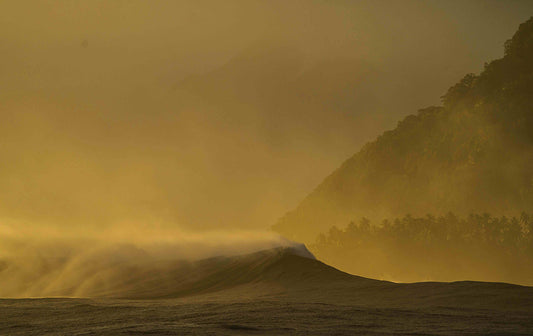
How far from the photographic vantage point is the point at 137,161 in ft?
239

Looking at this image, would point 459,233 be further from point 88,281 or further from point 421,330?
point 421,330

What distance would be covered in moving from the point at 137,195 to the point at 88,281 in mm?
60105

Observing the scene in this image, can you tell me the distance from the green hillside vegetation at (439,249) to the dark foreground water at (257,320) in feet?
157

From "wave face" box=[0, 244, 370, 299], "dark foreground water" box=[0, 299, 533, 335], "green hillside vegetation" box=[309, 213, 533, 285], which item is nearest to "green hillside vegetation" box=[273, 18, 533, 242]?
"green hillside vegetation" box=[309, 213, 533, 285]

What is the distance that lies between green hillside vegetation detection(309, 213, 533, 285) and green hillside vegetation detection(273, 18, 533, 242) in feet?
9.99

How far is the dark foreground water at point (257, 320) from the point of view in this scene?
4.32m

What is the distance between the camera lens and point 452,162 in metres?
68.8

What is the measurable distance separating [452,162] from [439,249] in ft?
48.3

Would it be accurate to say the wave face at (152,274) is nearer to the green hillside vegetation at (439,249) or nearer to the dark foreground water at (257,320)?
the dark foreground water at (257,320)

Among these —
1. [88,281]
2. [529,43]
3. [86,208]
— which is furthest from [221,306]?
[529,43]

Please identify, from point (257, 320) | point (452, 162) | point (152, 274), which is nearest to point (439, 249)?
point (452, 162)

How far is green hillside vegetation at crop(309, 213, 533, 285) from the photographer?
2012 inches

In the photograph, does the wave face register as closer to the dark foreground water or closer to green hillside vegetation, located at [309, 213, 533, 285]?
the dark foreground water

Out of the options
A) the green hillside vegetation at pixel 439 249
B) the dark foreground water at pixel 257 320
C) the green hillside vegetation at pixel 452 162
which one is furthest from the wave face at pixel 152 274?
the green hillside vegetation at pixel 452 162
